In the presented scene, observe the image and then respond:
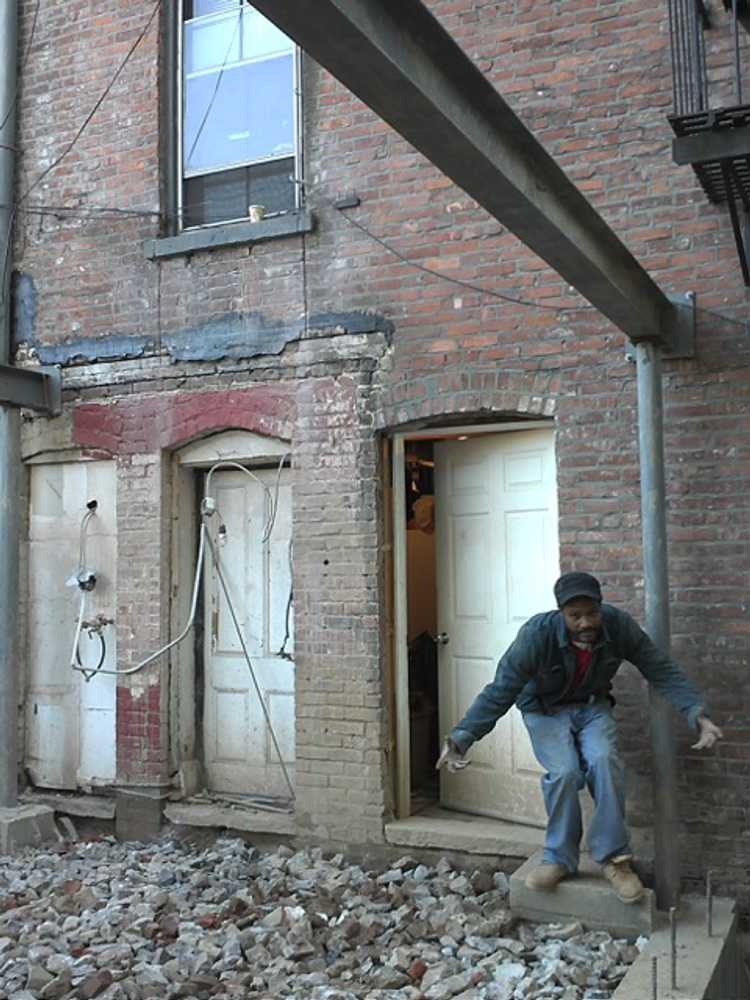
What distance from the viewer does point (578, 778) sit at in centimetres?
499

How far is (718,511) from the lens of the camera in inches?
216

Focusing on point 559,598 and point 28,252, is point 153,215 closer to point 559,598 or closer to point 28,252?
point 28,252

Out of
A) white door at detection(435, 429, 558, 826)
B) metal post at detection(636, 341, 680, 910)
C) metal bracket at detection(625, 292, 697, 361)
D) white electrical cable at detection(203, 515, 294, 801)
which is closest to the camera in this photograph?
metal post at detection(636, 341, 680, 910)

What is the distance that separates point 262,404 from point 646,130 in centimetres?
289

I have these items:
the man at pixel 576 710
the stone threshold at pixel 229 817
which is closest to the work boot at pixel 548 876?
the man at pixel 576 710

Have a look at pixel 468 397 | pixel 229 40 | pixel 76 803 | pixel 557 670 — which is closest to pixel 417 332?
pixel 468 397

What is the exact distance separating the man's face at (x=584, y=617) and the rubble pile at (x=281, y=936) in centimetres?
140

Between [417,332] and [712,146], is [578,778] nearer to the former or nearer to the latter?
[417,332]

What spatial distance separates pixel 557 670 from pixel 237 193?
405 cm

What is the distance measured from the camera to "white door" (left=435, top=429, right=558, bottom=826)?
625 cm

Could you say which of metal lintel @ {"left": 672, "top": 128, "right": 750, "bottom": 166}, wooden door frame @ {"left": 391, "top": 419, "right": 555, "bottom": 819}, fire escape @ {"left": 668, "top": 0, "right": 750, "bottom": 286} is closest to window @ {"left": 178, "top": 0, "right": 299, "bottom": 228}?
wooden door frame @ {"left": 391, "top": 419, "right": 555, "bottom": 819}

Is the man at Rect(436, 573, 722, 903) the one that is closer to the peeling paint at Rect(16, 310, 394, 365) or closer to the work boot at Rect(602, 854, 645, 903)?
the work boot at Rect(602, 854, 645, 903)

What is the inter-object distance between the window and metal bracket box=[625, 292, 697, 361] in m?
2.69

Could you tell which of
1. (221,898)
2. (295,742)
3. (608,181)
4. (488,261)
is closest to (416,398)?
(488,261)
